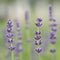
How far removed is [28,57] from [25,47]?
1.14 feet

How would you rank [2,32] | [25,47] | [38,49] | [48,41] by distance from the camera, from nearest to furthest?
1. [38,49]
2. [2,32]
3. [48,41]
4. [25,47]

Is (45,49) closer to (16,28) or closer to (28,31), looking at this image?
(16,28)

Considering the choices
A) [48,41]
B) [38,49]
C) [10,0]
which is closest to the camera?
[38,49]

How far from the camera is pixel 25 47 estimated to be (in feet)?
8.07

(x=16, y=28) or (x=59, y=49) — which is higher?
(x=16, y=28)

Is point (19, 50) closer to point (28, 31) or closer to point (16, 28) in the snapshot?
point (16, 28)

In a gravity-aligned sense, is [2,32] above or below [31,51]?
above

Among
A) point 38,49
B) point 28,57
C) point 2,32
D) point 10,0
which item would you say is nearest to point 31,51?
point 28,57

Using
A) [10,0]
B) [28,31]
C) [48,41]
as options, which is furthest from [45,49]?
[10,0]

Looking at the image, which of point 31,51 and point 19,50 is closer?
point 19,50

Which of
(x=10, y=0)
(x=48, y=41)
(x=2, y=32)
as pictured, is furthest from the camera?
(x=10, y=0)

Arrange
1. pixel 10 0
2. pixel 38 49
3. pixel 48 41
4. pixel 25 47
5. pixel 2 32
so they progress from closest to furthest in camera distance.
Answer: pixel 38 49 → pixel 2 32 → pixel 48 41 → pixel 25 47 → pixel 10 0

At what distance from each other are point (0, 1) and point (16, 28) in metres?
4.72

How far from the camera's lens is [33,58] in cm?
A: 207
